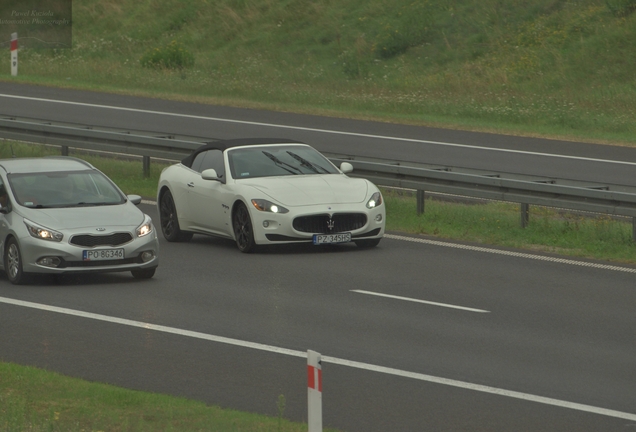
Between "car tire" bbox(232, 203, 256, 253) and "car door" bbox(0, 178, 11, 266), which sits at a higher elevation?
"car door" bbox(0, 178, 11, 266)

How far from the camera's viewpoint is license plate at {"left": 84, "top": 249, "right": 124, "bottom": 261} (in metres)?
14.3

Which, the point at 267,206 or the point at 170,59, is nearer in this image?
the point at 267,206

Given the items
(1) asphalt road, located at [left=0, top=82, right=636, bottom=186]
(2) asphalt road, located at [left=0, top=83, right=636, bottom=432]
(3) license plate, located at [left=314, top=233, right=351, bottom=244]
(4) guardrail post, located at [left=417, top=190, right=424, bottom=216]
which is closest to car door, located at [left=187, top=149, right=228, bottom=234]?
(2) asphalt road, located at [left=0, top=83, right=636, bottom=432]

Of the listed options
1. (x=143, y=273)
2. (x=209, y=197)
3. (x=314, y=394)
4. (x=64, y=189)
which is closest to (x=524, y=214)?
(x=209, y=197)

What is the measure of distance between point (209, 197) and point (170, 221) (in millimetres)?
1065

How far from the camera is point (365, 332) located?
38.8 ft

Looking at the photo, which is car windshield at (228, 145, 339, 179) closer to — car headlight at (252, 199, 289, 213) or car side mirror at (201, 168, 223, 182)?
car side mirror at (201, 168, 223, 182)

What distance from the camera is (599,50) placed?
1497 inches

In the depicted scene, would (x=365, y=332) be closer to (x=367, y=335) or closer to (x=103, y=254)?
(x=367, y=335)

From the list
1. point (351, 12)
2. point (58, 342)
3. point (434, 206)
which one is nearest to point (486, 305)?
point (58, 342)

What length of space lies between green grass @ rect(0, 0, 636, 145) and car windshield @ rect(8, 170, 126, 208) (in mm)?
17114

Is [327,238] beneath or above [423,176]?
beneath

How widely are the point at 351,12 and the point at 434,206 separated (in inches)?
1132

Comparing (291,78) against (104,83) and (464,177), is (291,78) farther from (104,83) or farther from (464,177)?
(464,177)
